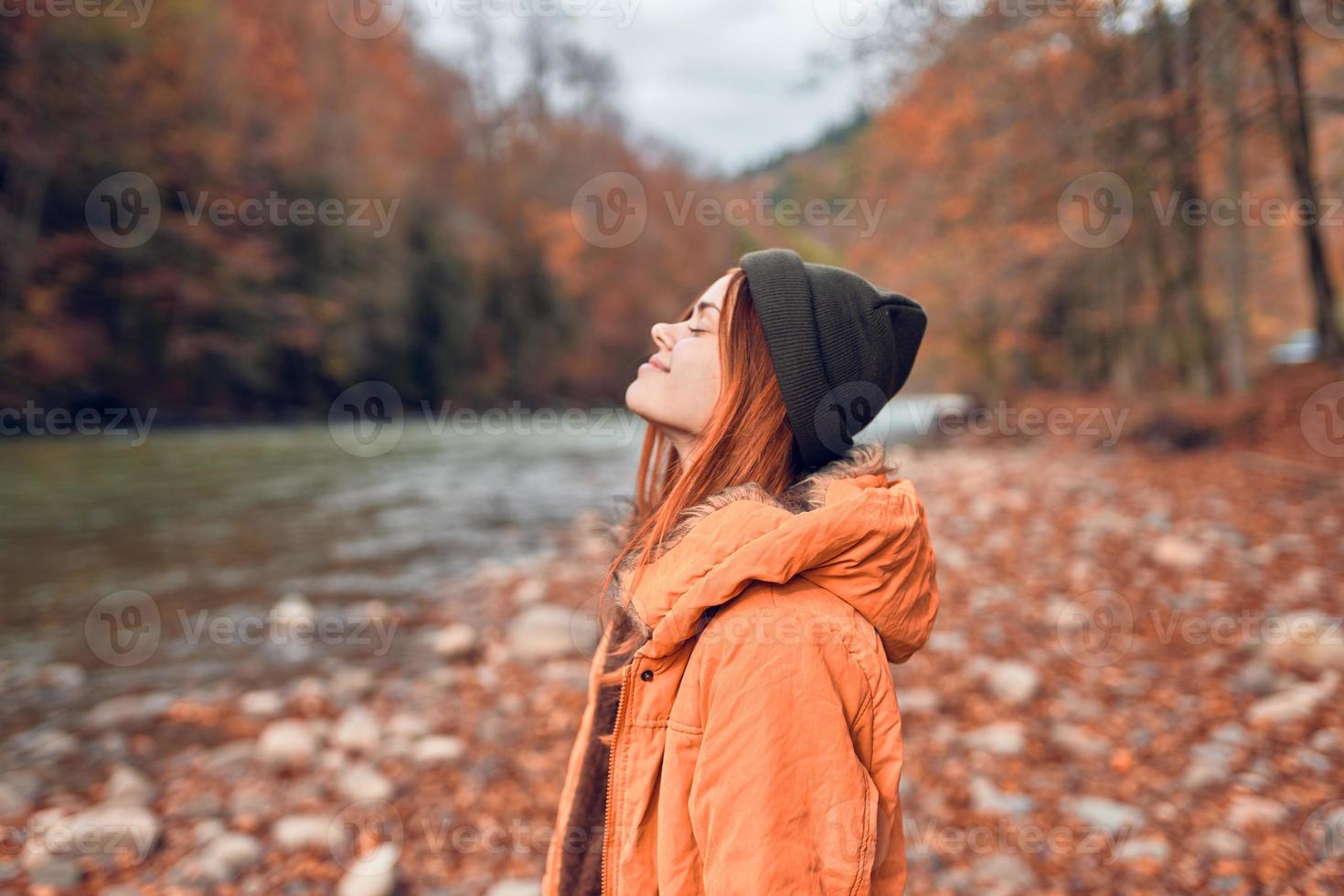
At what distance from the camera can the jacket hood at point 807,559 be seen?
45.6 inches

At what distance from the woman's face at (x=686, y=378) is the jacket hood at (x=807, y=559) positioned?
190 mm

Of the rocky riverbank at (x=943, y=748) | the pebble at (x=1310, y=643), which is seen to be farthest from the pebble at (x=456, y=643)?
the pebble at (x=1310, y=643)

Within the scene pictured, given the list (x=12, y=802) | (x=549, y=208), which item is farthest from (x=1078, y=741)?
(x=549, y=208)

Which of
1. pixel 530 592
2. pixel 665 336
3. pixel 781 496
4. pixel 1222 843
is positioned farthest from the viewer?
pixel 530 592

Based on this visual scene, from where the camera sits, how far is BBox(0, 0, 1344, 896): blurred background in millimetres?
3061

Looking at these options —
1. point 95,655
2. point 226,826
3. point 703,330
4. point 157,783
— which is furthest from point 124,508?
point 703,330

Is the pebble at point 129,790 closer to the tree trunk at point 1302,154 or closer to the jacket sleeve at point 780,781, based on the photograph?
the jacket sleeve at point 780,781

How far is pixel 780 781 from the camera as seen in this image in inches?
42.3

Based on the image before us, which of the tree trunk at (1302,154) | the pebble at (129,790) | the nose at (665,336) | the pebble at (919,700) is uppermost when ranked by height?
the tree trunk at (1302,154)

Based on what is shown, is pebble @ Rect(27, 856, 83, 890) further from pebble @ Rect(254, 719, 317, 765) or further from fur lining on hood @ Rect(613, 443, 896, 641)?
fur lining on hood @ Rect(613, 443, 896, 641)

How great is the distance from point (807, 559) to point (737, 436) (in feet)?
1.06

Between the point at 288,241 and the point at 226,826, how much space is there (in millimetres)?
20298

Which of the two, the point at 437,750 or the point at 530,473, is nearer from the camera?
the point at 437,750

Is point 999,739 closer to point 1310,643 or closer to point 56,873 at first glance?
point 1310,643
